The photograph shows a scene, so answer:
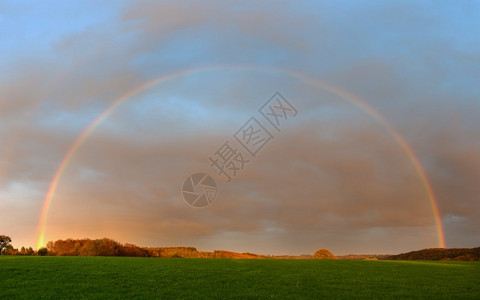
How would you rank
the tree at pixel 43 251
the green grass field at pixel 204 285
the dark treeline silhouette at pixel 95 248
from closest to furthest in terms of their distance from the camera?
the green grass field at pixel 204 285, the dark treeline silhouette at pixel 95 248, the tree at pixel 43 251

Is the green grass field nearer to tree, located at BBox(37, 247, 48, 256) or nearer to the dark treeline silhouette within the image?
the dark treeline silhouette

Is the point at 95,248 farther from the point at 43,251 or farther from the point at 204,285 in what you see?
the point at 204,285

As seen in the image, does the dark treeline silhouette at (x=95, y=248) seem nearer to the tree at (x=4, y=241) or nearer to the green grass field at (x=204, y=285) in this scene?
the tree at (x=4, y=241)

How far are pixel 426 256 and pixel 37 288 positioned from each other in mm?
133583

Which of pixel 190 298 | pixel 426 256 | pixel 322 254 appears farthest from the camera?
pixel 426 256

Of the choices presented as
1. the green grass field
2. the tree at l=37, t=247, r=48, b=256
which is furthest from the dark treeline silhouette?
the green grass field

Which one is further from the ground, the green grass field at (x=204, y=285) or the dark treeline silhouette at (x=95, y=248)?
the dark treeline silhouette at (x=95, y=248)

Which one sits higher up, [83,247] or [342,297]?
[83,247]

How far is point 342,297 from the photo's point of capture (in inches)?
998

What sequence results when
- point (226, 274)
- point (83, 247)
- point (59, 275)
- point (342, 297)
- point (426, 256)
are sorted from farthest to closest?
point (426, 256) < point (83, 247) < point (226, 274) < point (59, 275) < point (342, 297)

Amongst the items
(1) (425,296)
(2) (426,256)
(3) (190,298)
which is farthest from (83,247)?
(2) (426,256)

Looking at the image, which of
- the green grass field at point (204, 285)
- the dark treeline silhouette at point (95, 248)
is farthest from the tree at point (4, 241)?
the green grass field at point (204, 285)

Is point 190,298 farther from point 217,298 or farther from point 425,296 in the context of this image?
point 425,296

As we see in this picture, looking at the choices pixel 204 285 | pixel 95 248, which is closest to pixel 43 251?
pixel 95 248
